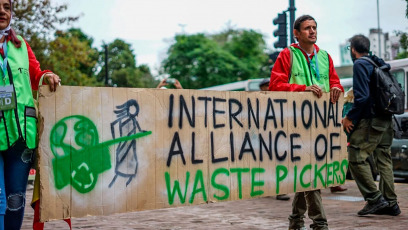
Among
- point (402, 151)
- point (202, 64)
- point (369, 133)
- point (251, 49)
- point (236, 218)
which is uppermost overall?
point (251, 49)

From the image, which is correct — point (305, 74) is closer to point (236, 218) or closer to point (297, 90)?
point (297, 90)

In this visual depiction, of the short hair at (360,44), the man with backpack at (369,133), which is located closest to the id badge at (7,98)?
the man with backpack at (369,133)

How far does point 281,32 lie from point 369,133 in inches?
333

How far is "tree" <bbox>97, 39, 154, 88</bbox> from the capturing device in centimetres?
6850

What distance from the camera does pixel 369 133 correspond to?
7.41 metres

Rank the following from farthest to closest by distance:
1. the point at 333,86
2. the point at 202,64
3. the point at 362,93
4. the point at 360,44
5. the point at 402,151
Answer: the point at 202,64 < the point at 402,151 < the point at 360,44 < the point at 362,93 < the point at 333,86

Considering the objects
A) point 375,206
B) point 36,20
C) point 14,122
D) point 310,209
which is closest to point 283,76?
point 310,209

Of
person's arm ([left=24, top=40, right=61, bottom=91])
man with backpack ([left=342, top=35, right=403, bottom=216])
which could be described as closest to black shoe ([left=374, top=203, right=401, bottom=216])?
man with backpack ([left=342, top=35, right=403, bottom=216])

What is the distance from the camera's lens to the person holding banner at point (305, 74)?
577 centimetres

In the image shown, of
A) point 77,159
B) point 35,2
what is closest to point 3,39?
point 77,159

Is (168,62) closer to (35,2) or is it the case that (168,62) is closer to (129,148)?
(35,2)

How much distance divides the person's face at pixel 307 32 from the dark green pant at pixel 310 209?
1297 mm

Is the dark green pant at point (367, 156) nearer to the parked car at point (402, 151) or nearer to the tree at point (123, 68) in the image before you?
the parked car at point (402, 151)

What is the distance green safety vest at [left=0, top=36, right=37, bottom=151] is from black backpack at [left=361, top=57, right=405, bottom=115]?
430cm
